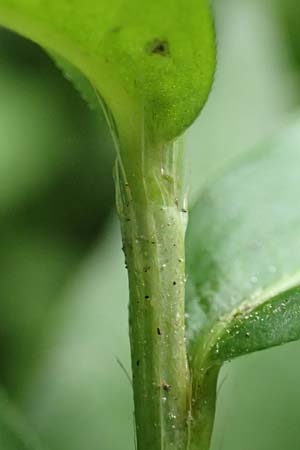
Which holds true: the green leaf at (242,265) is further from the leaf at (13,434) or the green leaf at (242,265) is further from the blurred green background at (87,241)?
the blurred green background at (87,241)

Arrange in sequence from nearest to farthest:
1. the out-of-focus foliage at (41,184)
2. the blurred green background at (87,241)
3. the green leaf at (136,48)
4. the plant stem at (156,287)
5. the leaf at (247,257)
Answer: the green leaf at (136,48) < the plant stem at (156,287) < the leaf at (247,257) < the blurred green background at (87,241) < the out-of-focus foliage at (41,184)

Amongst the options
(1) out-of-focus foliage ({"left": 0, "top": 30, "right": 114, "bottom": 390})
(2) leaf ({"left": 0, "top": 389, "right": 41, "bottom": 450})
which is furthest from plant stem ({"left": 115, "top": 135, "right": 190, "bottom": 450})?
(1) out-of-focus foliage ({"left": 0, "top": 30, "right": 114, "bottom": 390})

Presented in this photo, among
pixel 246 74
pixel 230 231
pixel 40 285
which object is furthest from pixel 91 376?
pixel 246 74

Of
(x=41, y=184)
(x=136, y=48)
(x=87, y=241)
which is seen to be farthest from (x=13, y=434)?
(x=41, y=184)

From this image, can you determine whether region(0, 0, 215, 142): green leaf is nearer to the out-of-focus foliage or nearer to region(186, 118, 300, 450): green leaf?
region(186, 118, 300, 450): green leaf

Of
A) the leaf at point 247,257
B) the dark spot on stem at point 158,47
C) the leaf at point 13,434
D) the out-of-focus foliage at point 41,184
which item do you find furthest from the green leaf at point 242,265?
the out-of-focus foliage at point 41,184

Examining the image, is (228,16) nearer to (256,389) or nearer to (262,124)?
(262,124)

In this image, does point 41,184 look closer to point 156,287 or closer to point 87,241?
point 87,241
